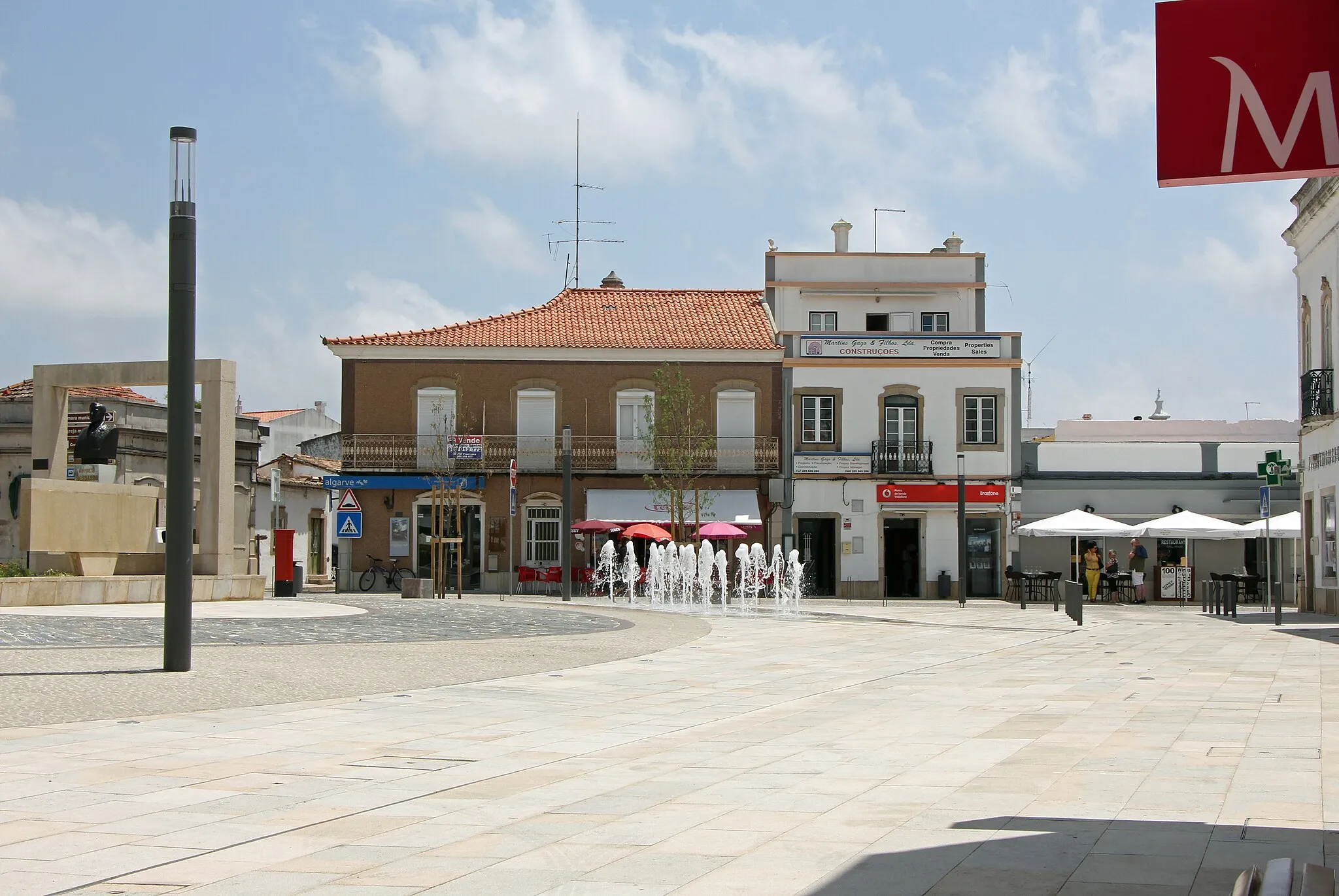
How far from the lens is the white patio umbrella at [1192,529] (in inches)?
1531

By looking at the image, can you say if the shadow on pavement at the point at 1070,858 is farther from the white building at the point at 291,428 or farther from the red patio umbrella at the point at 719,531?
the white building at the point at 291,428

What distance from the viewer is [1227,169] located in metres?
6.64

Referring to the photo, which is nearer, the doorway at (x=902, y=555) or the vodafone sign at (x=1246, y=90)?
the vodafone sign at (x=1246, y=90)

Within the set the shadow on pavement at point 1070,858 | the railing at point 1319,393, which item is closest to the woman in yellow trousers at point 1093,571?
the railing at point 1319,393

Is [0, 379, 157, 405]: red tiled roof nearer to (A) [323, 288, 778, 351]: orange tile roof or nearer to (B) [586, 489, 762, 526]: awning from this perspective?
(A) [323, 288, 778, 351]: orange tile roof

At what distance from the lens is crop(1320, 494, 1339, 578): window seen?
101 ft

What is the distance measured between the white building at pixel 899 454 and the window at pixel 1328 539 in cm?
1266

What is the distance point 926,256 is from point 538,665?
36.5m

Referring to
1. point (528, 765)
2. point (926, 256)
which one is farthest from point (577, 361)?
point (528, 765)

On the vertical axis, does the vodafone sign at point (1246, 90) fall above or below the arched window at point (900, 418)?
below

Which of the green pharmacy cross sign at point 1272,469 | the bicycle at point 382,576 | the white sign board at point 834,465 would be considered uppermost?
the white sign board at point 834,465

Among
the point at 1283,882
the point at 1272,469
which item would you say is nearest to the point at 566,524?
the point at 1272,469

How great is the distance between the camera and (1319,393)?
101 feet

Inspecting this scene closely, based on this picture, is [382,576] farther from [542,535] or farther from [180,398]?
[180,398]
